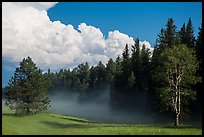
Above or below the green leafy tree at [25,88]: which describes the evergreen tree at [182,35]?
above

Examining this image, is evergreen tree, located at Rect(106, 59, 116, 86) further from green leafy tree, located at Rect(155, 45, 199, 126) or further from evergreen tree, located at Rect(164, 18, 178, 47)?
green leafy tree, located at Rect(155, 45, 199, 126)

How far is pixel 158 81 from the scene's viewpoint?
61.9 m

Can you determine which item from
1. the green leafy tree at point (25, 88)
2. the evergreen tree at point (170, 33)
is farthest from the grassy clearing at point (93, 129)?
the evergreen tree at point (170, 33)

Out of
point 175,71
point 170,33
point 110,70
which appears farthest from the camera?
point 110,70

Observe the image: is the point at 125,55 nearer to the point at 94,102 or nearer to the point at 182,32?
the point at 182,32

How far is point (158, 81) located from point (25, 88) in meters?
24.4

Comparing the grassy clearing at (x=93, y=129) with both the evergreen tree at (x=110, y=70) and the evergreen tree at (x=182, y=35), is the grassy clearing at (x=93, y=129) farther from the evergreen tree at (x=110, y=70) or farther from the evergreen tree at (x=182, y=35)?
the evergreen tree at (x=110, y=70)

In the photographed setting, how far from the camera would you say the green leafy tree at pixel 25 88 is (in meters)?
66.1

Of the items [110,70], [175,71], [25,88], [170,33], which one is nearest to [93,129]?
[175,71]

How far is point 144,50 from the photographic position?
9650cm

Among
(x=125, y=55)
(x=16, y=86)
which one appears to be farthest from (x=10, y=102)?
(x=125, y=55)

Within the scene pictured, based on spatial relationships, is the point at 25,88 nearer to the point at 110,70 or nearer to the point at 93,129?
the point at 93,129

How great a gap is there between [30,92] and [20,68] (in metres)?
4.85

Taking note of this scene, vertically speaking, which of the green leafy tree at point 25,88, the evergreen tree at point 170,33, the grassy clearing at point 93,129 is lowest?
the grassy clearing at point 93,129
